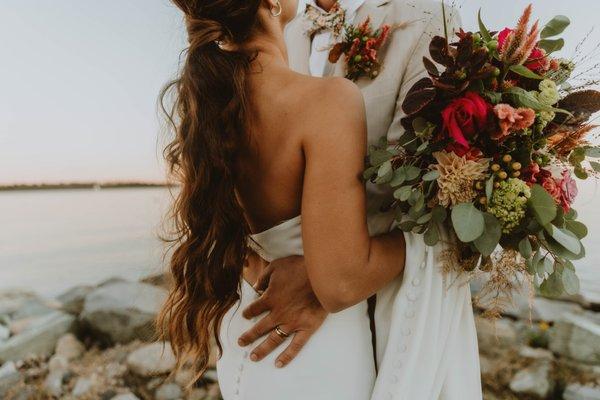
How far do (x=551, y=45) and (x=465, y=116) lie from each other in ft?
1.37

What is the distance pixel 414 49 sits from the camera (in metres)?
1.54

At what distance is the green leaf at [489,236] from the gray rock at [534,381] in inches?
131

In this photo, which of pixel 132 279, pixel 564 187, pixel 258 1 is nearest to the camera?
pixel 564 187

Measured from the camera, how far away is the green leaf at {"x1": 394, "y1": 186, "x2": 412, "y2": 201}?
4.05 ft

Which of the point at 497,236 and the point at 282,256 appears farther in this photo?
the point at 282,256

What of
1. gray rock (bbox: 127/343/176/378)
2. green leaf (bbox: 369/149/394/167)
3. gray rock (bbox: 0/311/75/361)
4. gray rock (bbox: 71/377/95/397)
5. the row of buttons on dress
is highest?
green leaf (bbox: 369/149/394/167)

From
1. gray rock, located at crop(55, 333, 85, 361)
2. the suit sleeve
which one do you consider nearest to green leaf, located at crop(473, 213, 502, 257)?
the suit sleeve

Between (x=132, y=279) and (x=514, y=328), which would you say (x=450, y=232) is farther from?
(x=132, y=279)

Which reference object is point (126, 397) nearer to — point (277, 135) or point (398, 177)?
point (277, 135)

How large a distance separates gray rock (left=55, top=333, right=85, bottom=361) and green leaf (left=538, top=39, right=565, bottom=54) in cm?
495

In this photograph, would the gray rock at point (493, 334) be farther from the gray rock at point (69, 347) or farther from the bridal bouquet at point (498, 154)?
the gray rock at point (69, 347)

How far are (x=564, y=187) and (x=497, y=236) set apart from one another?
0.30 m

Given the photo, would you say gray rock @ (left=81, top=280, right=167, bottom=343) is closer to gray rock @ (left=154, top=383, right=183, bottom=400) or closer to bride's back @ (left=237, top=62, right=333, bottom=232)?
gray rock @ (left=154, top=383, right=183, bottom=400)

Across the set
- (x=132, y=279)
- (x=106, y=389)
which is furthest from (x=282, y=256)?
(x=132, y=279)
